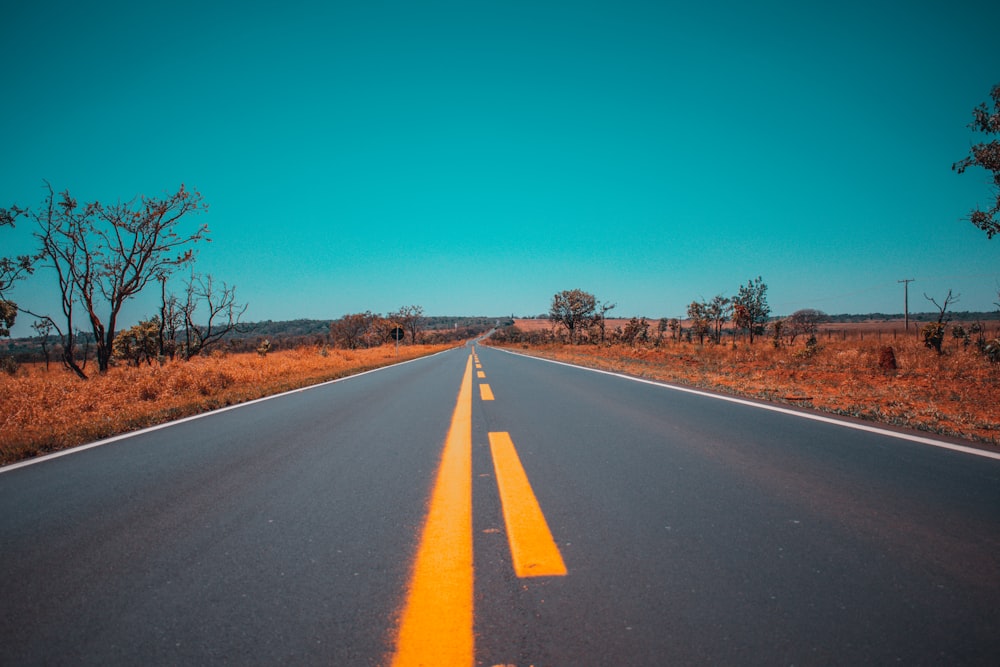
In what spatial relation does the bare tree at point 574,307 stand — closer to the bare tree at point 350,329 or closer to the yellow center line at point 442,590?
the bare tree at point 350,329

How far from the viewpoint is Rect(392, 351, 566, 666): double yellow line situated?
135 cm

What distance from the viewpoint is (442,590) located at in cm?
166

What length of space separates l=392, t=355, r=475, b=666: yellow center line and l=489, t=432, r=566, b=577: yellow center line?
207mm

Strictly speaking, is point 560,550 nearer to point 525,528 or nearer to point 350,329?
point 525,528

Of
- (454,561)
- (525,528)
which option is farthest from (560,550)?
(454,561)

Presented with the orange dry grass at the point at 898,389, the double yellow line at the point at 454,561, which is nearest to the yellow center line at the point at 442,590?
the double yellow line at the point at 454,561

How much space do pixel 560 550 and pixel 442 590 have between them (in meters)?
0.57

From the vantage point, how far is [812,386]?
363 inches

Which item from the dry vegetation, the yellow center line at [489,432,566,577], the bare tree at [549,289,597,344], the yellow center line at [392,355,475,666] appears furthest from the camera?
the bare tree at [549,289,597,344]

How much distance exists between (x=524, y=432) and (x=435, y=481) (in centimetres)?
182

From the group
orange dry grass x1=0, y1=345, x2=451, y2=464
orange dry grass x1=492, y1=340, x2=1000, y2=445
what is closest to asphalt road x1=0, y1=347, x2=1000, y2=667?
orange dry grass x1=0, y1=345, x2=451, y2=464

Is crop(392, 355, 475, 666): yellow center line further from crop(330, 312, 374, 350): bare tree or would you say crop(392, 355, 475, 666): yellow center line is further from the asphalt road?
crop(330, 312, 374, 350): bare tree

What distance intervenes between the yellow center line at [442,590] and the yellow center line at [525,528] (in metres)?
0.21

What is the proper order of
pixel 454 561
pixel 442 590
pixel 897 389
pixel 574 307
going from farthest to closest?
pixel 574 307
pixel 897 389
pixel 454 561
pixel 442 590
